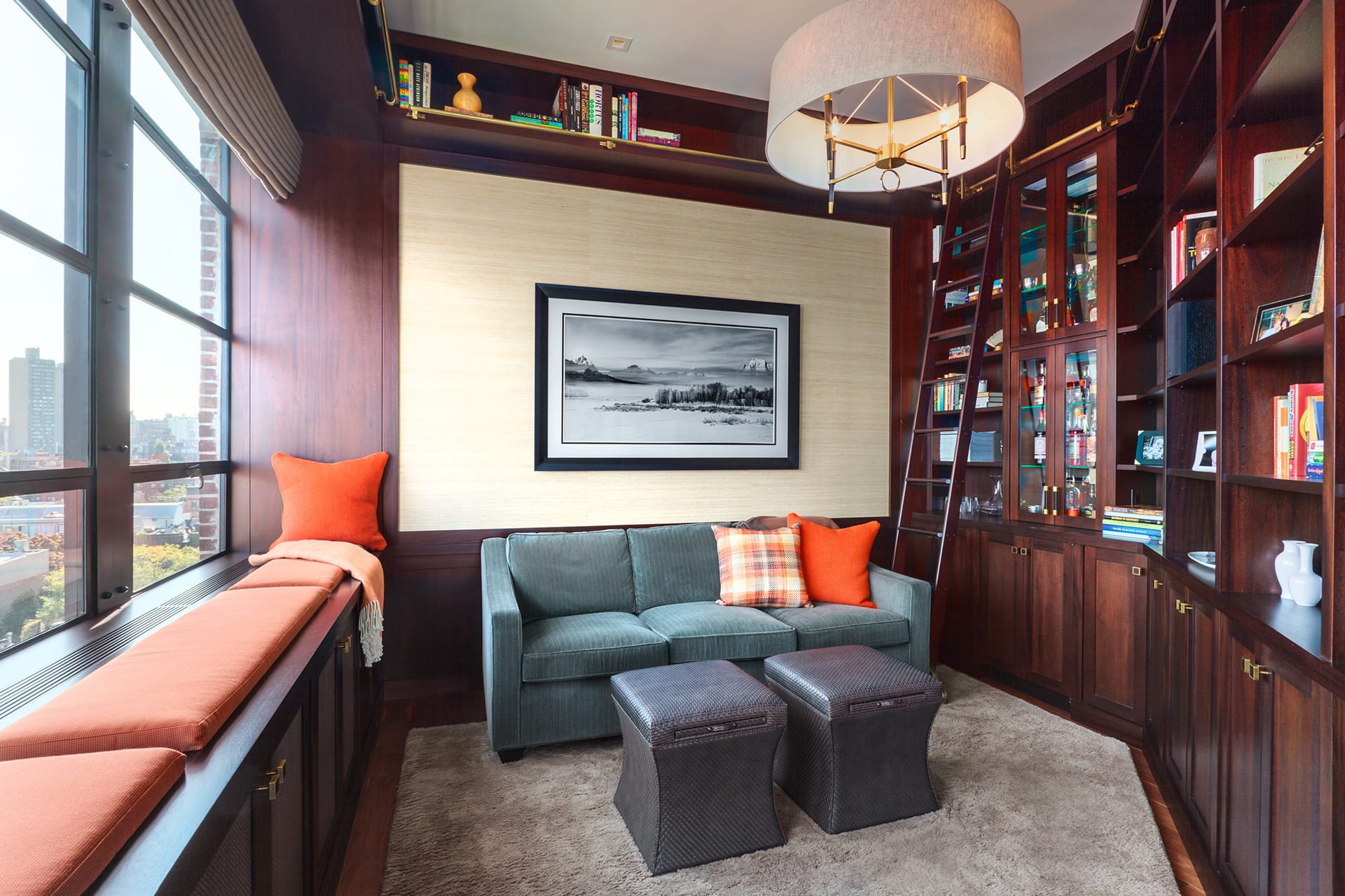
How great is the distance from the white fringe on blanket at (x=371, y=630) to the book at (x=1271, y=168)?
3061mm

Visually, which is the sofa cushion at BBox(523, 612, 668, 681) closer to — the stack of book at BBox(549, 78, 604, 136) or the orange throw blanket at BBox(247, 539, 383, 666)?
the orange throw blanket at BBox(247, 539, 383, 666)

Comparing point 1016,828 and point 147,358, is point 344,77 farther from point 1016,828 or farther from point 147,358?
point 1016,828

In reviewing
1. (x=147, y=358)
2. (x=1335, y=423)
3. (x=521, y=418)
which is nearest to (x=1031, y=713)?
(x=1335, y=423)

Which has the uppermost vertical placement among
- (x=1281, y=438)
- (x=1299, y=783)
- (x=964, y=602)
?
(x=1281, y=438)

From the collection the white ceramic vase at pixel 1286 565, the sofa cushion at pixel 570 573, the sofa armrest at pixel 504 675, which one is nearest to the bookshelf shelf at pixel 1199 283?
the white ceramic vase at pixel 1286 565

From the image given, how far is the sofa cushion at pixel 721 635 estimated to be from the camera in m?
2.95

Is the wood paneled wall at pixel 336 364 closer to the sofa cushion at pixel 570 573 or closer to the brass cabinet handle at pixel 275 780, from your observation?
the sofa cushion at pixel 570 573

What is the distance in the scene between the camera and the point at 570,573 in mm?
3322

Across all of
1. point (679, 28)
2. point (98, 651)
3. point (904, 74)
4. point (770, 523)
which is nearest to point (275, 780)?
point (98, 651)

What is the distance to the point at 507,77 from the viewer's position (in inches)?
139

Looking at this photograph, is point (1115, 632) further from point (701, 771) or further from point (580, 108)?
point (580, 108)

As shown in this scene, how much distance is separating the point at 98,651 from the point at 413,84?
259 centimetres

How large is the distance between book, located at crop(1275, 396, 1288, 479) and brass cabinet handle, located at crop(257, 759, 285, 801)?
242 cm

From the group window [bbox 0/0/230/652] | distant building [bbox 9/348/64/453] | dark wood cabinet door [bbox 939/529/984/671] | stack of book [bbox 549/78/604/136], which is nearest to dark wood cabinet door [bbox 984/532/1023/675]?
dark wood cabinet door [bbox 939/529/984/671]
